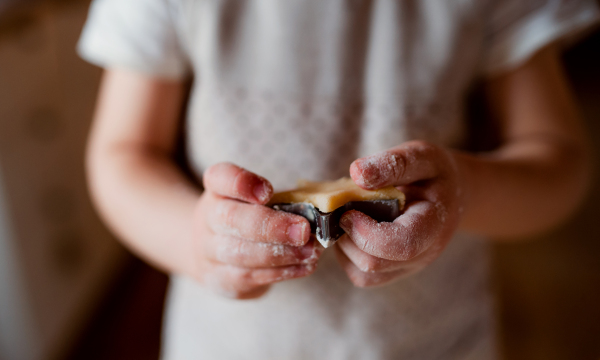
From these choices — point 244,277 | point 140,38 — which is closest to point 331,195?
point 244,277

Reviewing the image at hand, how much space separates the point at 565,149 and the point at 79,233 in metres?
1.12

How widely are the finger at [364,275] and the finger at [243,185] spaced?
92mm

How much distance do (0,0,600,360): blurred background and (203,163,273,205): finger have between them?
2.41 feet

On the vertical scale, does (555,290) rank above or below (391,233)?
below

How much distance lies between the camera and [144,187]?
482 millimetres

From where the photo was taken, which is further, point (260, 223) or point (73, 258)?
point (73, 258)

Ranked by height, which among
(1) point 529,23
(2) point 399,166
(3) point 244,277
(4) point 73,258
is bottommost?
(4) point 73,258

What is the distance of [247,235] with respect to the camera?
338 mm

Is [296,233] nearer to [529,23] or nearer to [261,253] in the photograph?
[261,253]

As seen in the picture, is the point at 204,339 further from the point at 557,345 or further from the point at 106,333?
the point at 557,345

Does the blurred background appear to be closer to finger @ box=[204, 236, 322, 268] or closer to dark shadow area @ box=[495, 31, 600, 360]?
dark shadow area @ box=[495, 31, 600, 360]

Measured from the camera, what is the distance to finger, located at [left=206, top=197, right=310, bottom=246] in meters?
0.32

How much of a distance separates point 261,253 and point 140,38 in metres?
0.28

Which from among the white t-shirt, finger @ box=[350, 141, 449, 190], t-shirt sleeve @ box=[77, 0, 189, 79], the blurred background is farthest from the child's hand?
the blurred background
